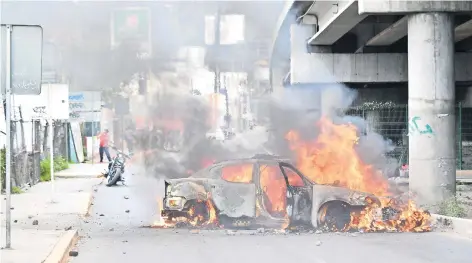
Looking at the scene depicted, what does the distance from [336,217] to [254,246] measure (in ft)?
6.36

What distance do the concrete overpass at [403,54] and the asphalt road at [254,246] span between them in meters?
3.96

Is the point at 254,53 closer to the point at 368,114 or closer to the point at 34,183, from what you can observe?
the point at 368,114

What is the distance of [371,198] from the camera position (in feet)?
35.0

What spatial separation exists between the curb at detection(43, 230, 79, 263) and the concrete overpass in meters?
7.65

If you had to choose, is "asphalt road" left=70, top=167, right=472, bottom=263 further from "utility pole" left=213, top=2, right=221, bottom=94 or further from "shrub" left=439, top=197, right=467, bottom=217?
"utility pole" left=213, top=2, right=221, bottom=94

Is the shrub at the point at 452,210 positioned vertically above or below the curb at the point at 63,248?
above

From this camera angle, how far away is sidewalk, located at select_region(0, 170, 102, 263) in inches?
327

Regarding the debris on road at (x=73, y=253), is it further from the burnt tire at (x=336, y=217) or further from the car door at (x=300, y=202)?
the burnt tire at (x=336, y=217)

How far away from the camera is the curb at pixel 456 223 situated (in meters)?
10.7

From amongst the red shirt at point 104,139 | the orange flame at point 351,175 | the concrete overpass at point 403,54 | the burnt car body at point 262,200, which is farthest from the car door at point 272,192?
the red shirt at point 104,139

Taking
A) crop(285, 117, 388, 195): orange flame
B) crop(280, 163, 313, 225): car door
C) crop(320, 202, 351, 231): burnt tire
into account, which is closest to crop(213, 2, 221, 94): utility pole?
crop(285, 117, 388, 195): orange flame

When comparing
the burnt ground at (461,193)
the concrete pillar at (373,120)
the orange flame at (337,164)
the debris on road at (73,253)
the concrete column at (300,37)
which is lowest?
the debris on road at (73,253)

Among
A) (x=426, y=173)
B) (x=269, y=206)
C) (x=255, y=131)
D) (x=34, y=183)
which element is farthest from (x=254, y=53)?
(x=269, y=206)

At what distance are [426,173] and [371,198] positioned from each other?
4.22 meters
